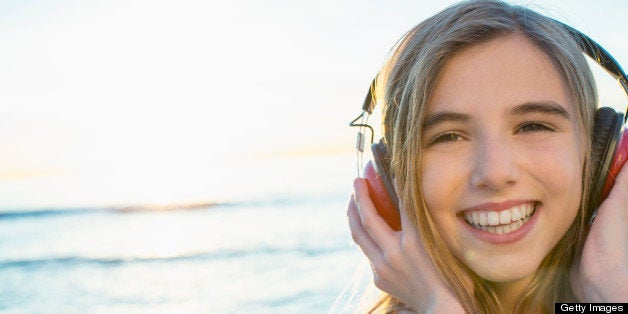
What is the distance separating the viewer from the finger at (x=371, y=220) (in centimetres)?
234

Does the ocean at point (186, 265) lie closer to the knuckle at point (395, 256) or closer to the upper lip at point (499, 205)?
the knuckle at point (395, 256)

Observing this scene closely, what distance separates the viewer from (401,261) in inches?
90.0

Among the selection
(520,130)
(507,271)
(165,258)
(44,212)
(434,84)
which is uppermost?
(434,84)

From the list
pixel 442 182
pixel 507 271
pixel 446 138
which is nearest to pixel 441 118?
pixel 446 138

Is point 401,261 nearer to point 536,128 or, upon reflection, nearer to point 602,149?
point 536,128

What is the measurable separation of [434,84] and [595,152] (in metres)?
0.59

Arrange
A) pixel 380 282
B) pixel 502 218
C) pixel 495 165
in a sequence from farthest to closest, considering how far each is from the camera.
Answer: pixel 380 282
pixel 502 218
pixel 495 165

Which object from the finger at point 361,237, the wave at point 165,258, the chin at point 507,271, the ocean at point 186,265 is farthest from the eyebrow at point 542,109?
the wave at point 165,258

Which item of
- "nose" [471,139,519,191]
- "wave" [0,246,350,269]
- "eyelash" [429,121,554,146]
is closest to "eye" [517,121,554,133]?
"eyelash" [429,121,554,146]

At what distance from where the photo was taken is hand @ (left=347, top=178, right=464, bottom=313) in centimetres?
217

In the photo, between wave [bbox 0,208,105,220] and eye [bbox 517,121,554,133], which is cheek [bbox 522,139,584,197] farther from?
wave [bbox 0,208,105,220]

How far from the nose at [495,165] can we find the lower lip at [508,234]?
16 cm

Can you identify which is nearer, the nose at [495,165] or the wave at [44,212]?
the nose at [495,165]

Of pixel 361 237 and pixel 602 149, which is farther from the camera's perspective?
pixel 361 237
